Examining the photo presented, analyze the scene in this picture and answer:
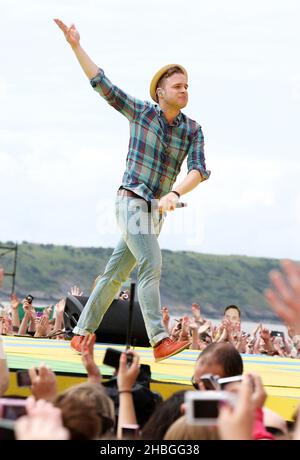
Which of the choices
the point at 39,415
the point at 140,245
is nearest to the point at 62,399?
the point at 39,415

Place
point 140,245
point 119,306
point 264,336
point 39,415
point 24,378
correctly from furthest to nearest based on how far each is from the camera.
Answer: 1. point 264,336
2. point 119,306
3. point 140,245
4. point 24,378
5. point 39,415

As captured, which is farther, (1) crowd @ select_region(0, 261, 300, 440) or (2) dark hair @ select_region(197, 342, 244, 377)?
(2) dark hair @ select_region(197, 342, 244, 377)

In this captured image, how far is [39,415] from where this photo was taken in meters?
2.10

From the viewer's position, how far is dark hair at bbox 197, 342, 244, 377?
375 centimetres

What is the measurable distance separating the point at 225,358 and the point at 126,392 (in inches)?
26.7

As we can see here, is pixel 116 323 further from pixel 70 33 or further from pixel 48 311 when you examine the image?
pixel 48 311

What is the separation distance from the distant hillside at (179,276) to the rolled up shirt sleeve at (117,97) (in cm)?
7922

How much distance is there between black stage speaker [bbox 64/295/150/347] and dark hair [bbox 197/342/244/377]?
11.8 feet

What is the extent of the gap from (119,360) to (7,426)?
1.33 meters

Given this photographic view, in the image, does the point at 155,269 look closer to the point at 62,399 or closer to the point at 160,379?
the point at 160,379

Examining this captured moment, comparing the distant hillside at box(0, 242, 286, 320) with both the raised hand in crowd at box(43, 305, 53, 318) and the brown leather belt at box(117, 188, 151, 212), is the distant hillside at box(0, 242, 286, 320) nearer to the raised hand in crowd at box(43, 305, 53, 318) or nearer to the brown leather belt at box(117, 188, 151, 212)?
the raised hand in crowd at box(43, 305, 53, 318)

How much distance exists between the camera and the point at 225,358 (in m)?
3.76

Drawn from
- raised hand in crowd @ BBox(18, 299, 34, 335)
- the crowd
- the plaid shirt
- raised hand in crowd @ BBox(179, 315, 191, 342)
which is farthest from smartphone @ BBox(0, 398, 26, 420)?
raised hand in crowd @ BBox(18, 299, 34, 335)

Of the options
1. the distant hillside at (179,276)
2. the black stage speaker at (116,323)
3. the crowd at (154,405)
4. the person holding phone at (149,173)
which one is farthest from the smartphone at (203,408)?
the distant hillside at (179,276)
